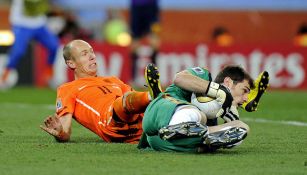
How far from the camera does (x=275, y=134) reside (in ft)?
35.0

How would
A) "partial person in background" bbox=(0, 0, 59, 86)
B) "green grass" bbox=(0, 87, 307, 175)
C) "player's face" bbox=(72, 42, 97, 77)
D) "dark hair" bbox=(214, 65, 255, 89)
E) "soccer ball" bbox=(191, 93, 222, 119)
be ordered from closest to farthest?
"green grass" bbox=(0, 87, 307, 175)
"soccer ball" bbox=(191, 93, 222, 119)
"dark hair" bbox=(214, 65, 255, 89)
"player's face" bbox=(72, 42, 97, 77)
"partial person in background" bbox=(0, 0, 59, 86)

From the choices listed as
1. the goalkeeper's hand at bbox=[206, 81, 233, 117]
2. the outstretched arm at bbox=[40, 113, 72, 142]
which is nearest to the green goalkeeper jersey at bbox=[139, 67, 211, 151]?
the goalkeeper's hand at bbox=[206, 81, 233, 117]

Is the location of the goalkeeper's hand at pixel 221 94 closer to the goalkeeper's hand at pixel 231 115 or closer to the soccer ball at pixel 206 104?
the soccer ball at pixel 206 104

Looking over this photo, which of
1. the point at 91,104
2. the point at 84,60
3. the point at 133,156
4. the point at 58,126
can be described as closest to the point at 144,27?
the point at 84,60

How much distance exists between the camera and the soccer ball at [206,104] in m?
8.23

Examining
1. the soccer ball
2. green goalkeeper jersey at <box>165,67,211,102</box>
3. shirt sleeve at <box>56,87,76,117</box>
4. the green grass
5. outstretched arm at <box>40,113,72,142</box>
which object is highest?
green goalkeeper jersey at <box>165,67,211,102</box>

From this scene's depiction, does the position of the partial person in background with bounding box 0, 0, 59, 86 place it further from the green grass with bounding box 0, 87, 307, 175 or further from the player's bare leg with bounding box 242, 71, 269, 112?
the player's bare leg with bounding box 242, 71, 269, 112

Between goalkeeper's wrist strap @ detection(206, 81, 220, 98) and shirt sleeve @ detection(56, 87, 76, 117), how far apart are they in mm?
1724

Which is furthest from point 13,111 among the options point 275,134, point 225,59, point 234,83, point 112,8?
→ point 112,8

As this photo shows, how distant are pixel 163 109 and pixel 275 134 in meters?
2.82

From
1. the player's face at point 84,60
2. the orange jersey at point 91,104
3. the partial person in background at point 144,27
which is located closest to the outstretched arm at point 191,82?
the orange jersey at point 91,104

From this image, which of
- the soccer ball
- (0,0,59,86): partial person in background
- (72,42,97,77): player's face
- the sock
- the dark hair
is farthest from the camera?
the sock

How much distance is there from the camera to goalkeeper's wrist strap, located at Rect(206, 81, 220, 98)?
26.5 ft

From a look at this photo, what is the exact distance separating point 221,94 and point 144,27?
1405 centimetres
